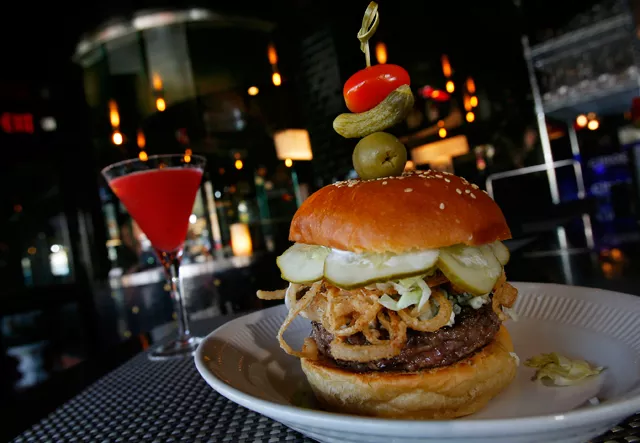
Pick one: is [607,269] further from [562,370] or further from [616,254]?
[562,370]

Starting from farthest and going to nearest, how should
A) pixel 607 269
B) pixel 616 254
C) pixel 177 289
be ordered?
pixel 616 254 → pixel 607 269 → pixel 177 289

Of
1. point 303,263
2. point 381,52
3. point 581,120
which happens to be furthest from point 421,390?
point 581,120

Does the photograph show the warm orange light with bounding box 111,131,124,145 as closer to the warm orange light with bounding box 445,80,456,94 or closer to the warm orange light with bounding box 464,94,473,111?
the warm orange light with bounding box 445,80,456,94

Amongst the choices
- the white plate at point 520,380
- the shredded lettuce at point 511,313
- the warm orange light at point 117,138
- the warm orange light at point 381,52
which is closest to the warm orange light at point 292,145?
the warm orange light at point 381,52

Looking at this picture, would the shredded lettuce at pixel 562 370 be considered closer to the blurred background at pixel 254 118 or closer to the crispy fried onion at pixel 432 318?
the crispy fried onion at pixel 432 318

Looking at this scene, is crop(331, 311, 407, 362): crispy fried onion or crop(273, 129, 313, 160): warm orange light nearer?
crop(331, 311, 407, 362): crispy fried onion

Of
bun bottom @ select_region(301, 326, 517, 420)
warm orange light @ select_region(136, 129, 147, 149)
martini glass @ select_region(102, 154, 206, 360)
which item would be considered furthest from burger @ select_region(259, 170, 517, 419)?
warm orange light @ select_region(136, 129, 147, 149)
